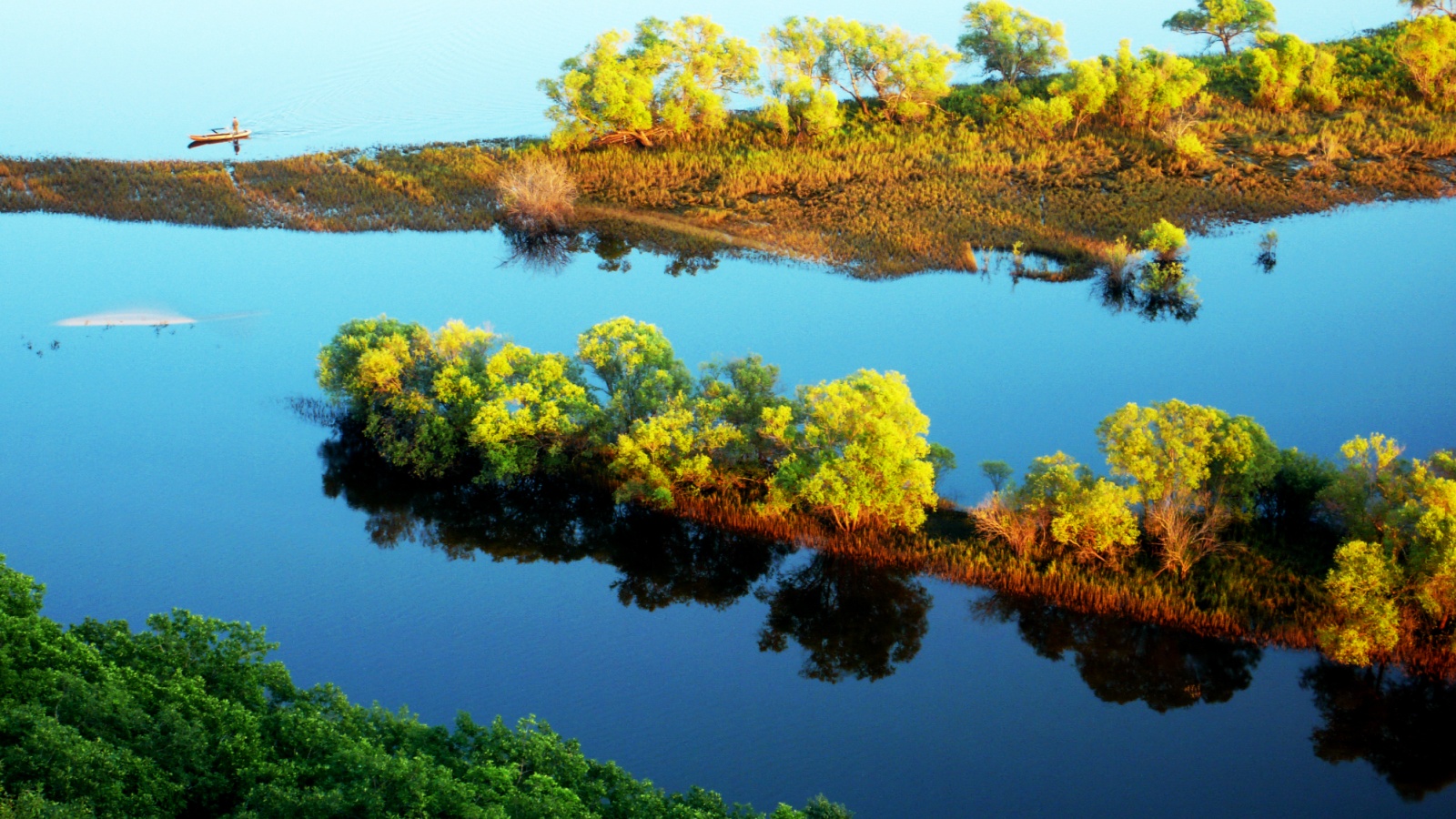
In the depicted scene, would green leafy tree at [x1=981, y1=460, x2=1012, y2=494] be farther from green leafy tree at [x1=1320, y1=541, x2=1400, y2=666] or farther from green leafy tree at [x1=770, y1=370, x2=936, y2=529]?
green leafy tree at [x1=1320, y1=541, x2=1400, y2=666]

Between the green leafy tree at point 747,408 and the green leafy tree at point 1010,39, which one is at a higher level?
the green leafy tree at point 1010,39

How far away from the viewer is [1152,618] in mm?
23859

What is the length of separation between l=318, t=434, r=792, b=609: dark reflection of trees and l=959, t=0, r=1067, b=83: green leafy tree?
30714mm

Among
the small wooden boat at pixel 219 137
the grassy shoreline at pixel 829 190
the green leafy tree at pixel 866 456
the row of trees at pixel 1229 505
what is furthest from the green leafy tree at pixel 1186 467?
the small wooden boat at pixel 219 137

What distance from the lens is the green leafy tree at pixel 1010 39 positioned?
50.8 m

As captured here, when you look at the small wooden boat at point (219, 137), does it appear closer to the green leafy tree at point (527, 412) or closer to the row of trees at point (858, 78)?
the row of trees at point (858, 78)

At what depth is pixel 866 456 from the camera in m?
25.3

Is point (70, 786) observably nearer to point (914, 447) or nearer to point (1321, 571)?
point (914, 447)

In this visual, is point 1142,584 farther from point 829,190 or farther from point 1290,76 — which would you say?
point 1290,76

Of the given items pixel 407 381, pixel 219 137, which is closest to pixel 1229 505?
pixel 407 381

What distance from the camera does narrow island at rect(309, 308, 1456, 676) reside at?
72.7 ft

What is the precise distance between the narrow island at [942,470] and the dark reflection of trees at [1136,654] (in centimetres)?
29

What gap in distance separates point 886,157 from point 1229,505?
2417cm

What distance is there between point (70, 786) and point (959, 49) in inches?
1762
